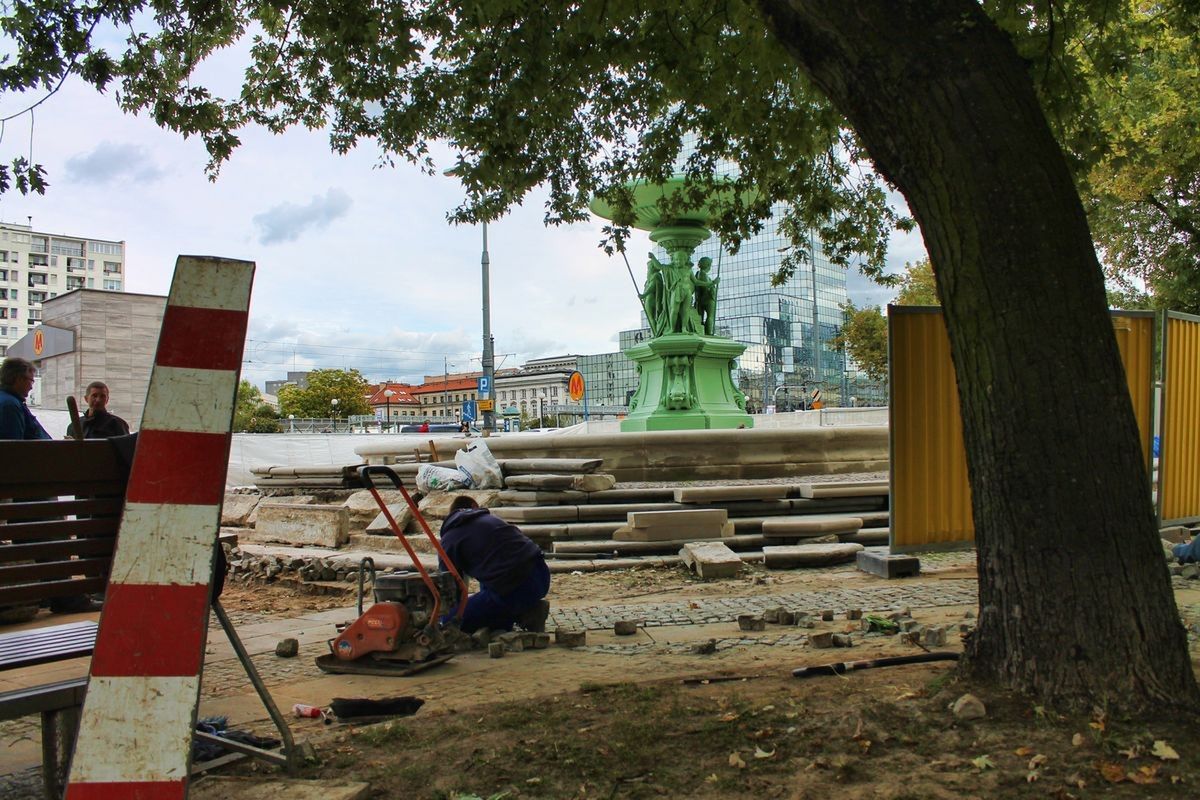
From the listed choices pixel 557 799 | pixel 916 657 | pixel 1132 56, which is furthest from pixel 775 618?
pixel 1132 56

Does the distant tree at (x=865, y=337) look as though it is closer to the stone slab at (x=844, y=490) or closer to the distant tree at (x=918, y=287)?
the distant tree at (x=918, y=287)

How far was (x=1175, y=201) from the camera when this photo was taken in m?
19.4

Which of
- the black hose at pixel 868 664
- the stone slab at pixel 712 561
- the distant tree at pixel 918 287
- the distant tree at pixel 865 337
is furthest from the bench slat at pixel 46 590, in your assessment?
the distant tree at pixel 865 337

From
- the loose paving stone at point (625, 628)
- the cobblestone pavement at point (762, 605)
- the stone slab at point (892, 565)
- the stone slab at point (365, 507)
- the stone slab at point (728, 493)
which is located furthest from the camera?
the stone slab at point (365, 507)

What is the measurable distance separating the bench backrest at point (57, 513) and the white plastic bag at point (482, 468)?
8644 mm

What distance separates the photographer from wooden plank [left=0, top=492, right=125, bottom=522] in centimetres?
302

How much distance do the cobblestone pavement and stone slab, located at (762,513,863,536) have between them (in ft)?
7.03

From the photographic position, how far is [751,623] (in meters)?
6.30

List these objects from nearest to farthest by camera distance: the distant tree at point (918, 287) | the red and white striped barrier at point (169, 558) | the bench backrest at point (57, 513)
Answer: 1. the red and white striped barrier at point (169, 558)
2. the bench backrest at point (57, 513)
3. the distant tree at point (918, 287)

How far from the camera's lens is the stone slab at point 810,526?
33.6 feet

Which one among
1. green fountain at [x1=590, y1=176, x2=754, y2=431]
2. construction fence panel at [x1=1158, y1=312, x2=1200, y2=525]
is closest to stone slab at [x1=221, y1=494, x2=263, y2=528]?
green fountain at [x1=590, y1=176, x2=754, y2=431]

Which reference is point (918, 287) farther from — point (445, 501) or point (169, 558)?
point (169, 558)

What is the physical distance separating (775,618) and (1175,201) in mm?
17597

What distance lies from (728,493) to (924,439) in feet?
Answer: 11.4
